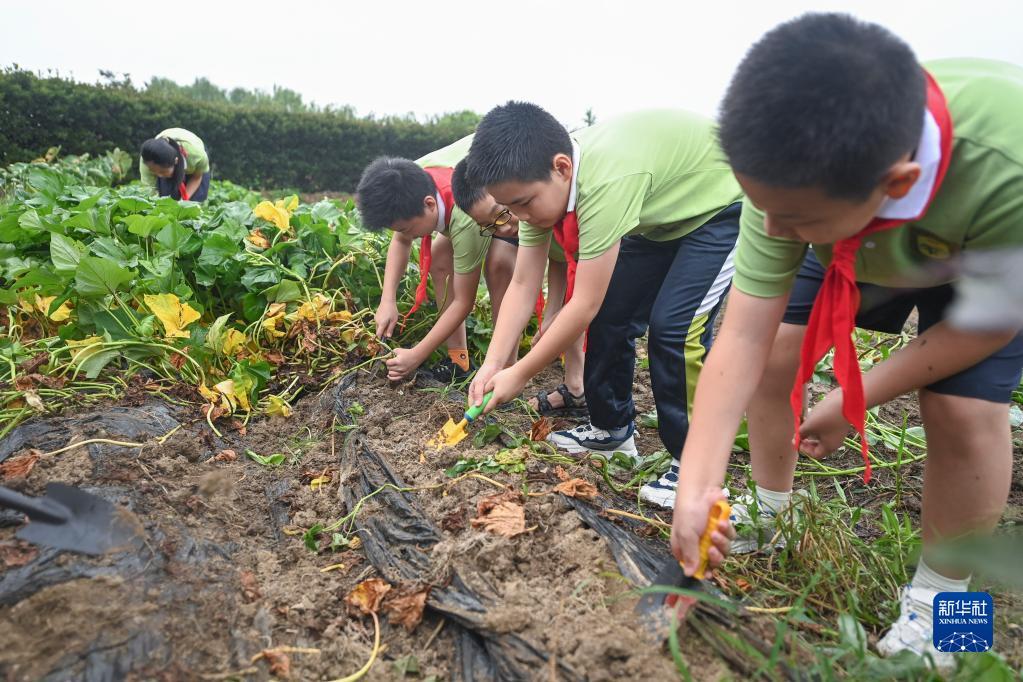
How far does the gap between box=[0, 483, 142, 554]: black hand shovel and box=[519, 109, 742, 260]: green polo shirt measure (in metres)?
1.35

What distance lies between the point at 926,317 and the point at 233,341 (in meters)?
2.66

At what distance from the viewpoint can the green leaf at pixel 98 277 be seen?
291 cm

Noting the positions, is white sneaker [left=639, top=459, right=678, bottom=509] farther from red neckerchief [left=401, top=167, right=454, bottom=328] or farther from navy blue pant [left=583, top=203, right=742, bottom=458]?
red neckerchief [left=401, top=167, right=454, bottom=328]

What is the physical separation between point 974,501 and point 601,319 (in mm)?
1281

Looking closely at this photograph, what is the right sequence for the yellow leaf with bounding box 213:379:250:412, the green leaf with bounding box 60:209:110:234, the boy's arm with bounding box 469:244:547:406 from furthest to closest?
the green leaf with bounding box 60:209:110:234 < the yellow leaf with bounding box 213:379:250:412 < the boy's arm with bounding box 469:244:547:406

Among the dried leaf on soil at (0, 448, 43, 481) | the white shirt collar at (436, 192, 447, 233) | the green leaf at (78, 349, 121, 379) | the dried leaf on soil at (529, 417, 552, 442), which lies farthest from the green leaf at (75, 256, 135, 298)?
the dried leaf on soil at (529, 417, 552, 442)

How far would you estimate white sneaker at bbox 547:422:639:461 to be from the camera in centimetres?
259

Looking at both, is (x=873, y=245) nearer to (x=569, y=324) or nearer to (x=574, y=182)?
(x=569, y=324)

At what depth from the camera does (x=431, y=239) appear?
3.28 metres

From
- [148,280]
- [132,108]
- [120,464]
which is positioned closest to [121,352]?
[148,280]

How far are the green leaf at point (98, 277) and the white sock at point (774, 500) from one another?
2.63m

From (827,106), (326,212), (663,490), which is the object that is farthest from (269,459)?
(827,106)

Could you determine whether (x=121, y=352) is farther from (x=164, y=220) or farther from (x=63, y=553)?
(x=63, y=553)

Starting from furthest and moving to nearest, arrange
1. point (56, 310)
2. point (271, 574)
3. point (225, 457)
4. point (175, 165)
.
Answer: point (175, 165), point (56, 310), point (225, 457), point (271, 574)
